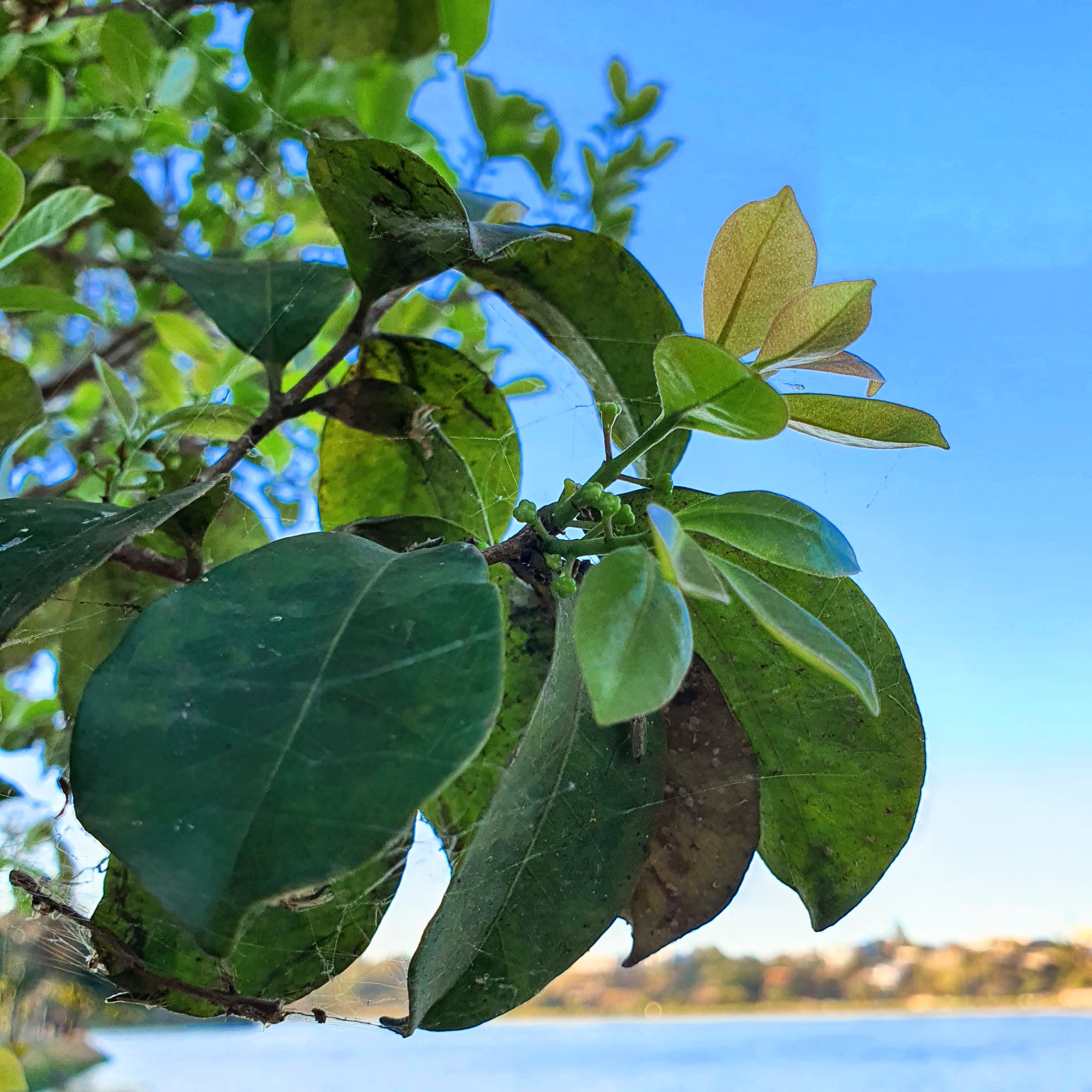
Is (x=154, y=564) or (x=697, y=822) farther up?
(x=154, y=564)

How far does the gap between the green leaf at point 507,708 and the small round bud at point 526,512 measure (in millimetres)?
52

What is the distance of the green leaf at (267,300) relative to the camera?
0.36 m

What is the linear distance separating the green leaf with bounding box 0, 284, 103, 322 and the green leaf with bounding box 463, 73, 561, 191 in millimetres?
286

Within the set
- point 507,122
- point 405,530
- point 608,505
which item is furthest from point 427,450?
point 507,122

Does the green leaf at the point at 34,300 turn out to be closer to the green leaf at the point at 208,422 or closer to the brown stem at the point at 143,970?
the green leaf at the point at 208,422

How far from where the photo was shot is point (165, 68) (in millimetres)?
568

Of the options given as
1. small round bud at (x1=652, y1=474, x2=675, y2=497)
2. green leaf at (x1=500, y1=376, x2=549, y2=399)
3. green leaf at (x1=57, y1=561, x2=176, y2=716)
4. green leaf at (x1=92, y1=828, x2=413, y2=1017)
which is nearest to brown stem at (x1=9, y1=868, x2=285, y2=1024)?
green leaf at (x1=92, y1=828, x2=413, y2=1017)

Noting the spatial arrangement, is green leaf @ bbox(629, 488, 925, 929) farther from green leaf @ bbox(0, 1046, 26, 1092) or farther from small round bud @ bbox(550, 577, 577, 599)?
green leaf @ bbox(0, 1046, 26, 1092)

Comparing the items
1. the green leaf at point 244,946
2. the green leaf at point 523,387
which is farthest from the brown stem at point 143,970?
the green leaf at point 523,387

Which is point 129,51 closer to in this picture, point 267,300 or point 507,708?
point 267,300

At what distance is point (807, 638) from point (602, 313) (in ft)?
0.59

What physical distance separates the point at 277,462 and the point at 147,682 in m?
0.51

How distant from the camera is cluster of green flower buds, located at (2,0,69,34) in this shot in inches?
19.1

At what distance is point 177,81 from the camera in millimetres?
546
